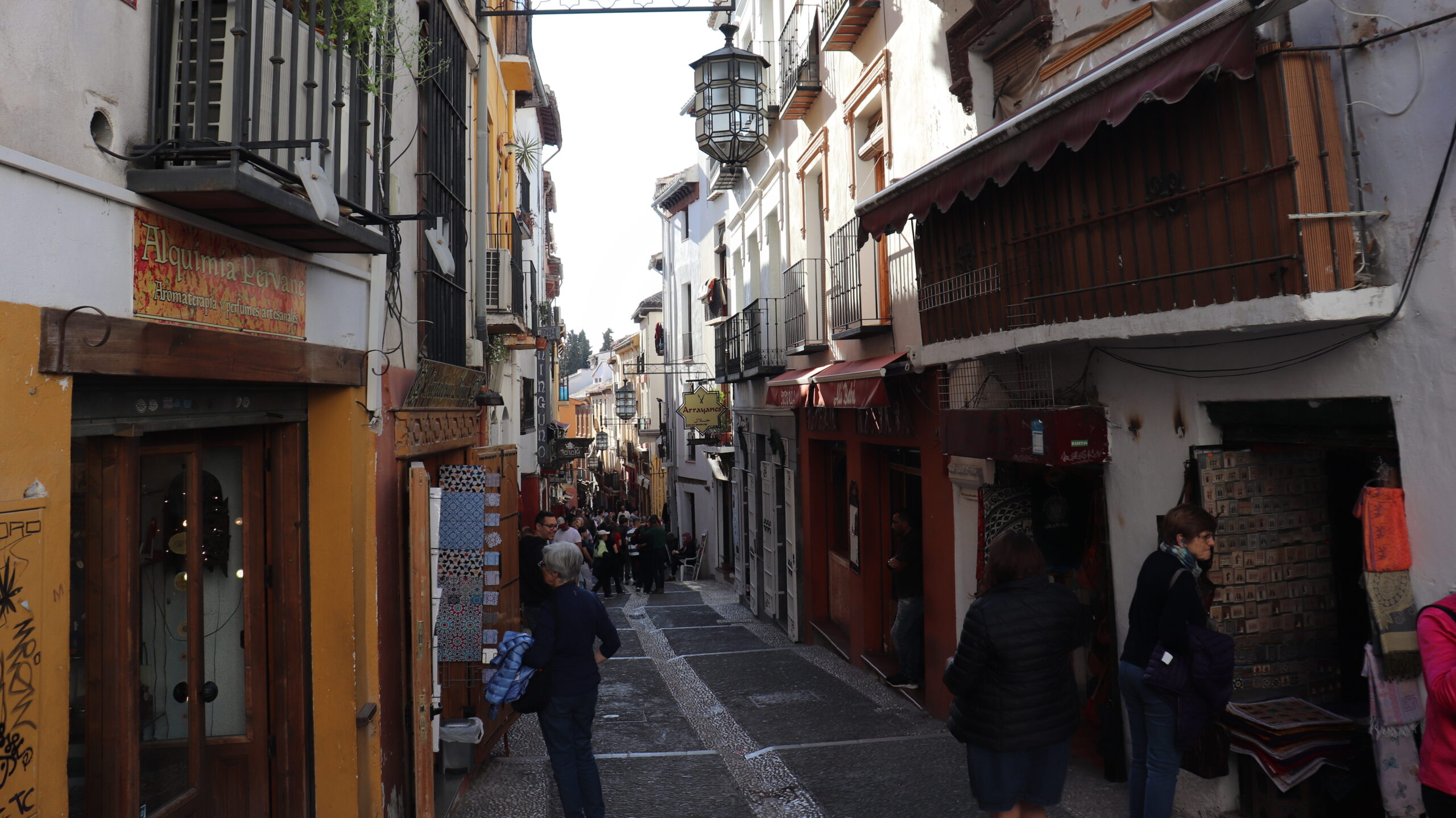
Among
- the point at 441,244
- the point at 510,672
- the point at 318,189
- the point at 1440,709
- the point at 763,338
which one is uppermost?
the point at 763,338

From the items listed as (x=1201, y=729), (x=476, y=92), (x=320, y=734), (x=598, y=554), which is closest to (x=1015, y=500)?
(x=1201, y=729)

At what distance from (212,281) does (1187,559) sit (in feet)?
14.8

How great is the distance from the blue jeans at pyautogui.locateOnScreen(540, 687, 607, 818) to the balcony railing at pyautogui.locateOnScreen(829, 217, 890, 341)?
5.44 meters

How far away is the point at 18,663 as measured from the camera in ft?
9.71

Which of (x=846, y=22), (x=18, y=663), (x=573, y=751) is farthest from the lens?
(x=846, y=22)

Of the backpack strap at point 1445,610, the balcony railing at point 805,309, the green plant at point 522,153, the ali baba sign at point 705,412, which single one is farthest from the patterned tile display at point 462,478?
the ali baba sign at point 705,412

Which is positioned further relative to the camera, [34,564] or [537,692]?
[537,692]

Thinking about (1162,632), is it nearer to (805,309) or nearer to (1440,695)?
(1440,695)

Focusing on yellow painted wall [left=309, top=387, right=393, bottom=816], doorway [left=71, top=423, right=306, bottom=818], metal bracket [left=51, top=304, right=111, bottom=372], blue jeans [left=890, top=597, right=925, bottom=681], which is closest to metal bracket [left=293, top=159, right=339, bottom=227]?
metal bracket [left=51, top=304, right=111, bottom=372]

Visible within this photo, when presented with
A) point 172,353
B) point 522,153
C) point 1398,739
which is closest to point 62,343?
point 172,353

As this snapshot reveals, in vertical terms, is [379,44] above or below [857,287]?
above

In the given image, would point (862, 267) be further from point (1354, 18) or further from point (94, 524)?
point (94, 524)

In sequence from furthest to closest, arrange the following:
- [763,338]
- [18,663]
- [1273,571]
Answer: [763,338], [1273,571], [18,663]

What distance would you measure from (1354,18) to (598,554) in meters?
18.2
